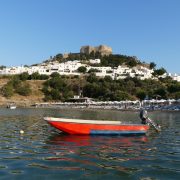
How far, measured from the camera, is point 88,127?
29.7 m

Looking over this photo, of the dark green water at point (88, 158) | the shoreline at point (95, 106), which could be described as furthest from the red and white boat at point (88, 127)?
the shoreline at point (95, 106)

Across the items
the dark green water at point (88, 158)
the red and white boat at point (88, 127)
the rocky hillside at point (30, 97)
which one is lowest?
the dark green water at point (88, 158)

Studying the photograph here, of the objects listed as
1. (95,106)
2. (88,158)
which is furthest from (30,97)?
(88,158)

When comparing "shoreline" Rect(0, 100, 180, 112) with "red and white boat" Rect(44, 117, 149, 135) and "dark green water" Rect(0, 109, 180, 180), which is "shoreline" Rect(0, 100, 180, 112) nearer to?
"red and white boat" Rect(44, 117, 149, 135)

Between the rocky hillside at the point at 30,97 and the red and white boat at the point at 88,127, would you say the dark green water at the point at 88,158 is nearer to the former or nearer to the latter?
the red and white boat at the point at 88,127

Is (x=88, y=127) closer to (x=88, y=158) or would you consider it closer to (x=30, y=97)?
(x=88, y=158)

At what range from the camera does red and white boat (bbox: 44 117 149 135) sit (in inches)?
1152

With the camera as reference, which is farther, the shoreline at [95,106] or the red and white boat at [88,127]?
the shoreline at [95,106]

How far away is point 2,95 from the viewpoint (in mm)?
150500

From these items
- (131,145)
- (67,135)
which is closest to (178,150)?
(131,145)

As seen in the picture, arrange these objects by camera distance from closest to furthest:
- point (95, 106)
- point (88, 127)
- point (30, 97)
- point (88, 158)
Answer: point (88, 158), point (88, 127), point (95, 106), point (30, 97)

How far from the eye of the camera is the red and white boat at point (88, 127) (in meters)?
29.2

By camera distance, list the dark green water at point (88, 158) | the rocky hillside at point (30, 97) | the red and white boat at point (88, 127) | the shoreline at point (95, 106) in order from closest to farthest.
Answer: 1. the dark green water at point (88, 158)
2. the red and white boat at point (88, 127)
3. the shoreline at point (95, 106)
4. the rocky hillside at point (30, 97)

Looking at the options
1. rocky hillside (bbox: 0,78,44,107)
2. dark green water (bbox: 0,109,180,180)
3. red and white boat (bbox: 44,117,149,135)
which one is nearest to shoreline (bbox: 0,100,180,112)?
rocky hillside (bbox: 0,78,44,107)
